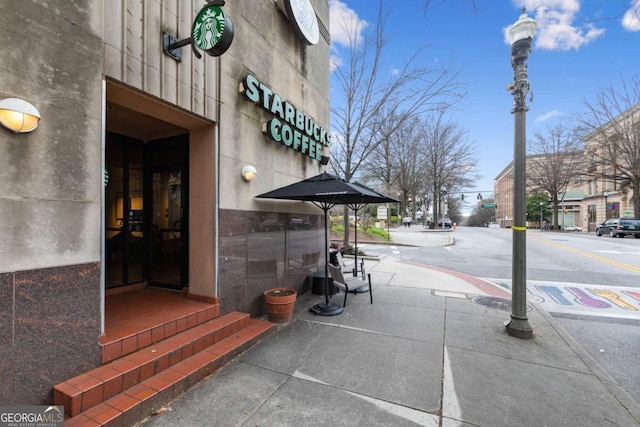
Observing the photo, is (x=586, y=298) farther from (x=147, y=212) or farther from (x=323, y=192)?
(x=147, y=212)

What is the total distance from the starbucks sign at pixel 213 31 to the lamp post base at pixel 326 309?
427 centimetres

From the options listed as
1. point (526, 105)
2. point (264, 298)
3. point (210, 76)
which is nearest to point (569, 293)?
point (526, 105)

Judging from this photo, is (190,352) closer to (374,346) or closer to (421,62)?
(374,346)

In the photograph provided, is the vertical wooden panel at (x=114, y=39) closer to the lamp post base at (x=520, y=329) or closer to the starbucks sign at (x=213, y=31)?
the starbucks sign at (x=213, y=31)

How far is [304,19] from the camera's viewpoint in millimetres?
6418

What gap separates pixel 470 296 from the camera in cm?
653

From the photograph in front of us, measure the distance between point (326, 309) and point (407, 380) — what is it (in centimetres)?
228

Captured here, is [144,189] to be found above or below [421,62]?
below

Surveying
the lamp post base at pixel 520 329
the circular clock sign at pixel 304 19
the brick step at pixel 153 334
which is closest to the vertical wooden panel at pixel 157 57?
the circular clock sign at pixel 304 19

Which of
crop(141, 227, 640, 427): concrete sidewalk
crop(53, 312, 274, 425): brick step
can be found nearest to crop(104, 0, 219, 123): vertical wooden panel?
crop(53, 312, 274, 425): brick step

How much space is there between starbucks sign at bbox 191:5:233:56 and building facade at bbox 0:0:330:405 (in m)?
0.06

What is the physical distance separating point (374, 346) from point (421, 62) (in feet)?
33.0

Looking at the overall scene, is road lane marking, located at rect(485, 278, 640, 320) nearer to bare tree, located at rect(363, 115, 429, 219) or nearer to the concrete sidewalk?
the concrete sidewalk

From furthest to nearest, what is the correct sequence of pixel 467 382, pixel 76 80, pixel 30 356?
pixel 467 382
pixel 76 80
pixel 30 356
